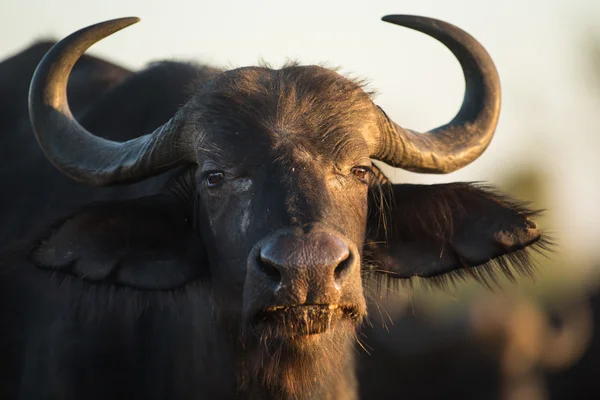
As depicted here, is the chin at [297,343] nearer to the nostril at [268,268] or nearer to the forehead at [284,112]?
the nostril at [268,268]

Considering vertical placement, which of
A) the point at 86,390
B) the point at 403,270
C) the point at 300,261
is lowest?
the point at 86,390


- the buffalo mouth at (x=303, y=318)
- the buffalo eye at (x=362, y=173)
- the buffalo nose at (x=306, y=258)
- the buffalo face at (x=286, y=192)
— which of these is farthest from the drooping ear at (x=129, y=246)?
the buffalo nose at (x=306, y=258)

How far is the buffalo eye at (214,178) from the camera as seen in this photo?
4.78 metres

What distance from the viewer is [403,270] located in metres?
5.34

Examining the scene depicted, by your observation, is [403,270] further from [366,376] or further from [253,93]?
[366,376]

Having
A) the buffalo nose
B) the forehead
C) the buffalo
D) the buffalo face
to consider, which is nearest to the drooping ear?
the buffalo

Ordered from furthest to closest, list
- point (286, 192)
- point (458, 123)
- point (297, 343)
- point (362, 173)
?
1. point (458, 123)
2. point (362, 173)
3. point (297, 343)
4. point (286, 192)

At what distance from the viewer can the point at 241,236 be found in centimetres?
459

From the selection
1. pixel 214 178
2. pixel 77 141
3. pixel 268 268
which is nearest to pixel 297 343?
pixel 268 268

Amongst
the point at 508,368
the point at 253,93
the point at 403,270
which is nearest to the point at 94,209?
the point at 253,93

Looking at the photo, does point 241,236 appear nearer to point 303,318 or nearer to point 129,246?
point 303,318

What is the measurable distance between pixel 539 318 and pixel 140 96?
7.05 meters

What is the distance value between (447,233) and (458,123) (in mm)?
721

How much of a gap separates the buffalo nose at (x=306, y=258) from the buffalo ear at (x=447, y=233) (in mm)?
1022
